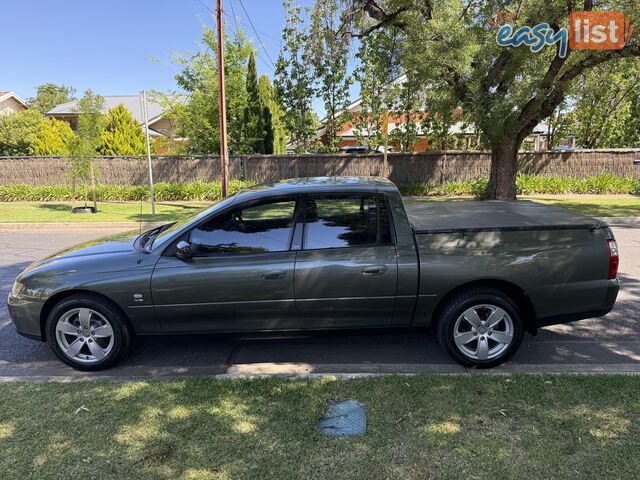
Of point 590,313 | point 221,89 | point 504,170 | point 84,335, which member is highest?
point 221,89

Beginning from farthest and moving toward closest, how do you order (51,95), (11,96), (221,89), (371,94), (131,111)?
1. (51,95)
2. (11,96)
3. (131,111)
4. (371,94)
5. (221,89)

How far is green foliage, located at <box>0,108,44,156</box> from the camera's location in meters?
30.8

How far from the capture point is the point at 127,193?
1800 cm

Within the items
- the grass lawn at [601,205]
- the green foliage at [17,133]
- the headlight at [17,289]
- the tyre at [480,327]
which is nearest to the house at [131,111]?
the green foliage at [17,133]

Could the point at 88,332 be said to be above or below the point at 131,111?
below

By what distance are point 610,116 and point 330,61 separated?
14.0m

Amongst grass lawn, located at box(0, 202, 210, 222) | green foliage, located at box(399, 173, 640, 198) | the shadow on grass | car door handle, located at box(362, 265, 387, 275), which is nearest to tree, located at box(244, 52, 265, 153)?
grass lawn, located at box(0, 202, 210, 222)

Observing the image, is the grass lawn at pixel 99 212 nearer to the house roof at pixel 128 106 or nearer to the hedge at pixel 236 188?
the hedge at pixel 236 188

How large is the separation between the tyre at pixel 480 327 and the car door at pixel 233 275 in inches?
52.1

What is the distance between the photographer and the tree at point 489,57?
38.8 feet

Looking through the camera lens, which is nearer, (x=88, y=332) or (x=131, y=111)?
(x=88, y=332)

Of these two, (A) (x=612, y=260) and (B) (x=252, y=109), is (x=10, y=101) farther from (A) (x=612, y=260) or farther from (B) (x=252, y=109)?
(A) (x=612, y=260)

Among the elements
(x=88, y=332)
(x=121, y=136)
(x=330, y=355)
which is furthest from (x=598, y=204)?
(x=121, y=136)

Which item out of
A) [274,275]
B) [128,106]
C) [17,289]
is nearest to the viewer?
[274,275]
